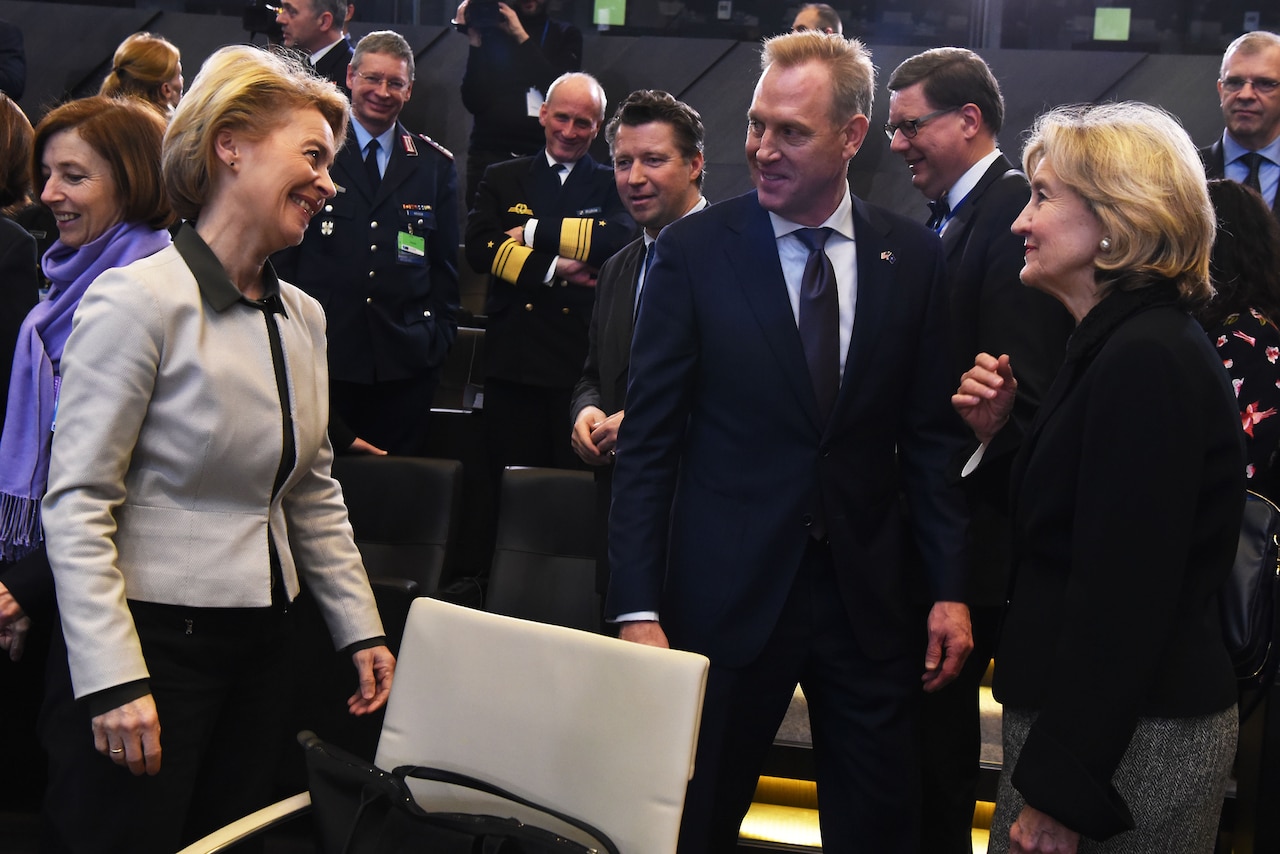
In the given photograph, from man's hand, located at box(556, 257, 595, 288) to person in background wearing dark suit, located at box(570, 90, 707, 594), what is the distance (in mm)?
728

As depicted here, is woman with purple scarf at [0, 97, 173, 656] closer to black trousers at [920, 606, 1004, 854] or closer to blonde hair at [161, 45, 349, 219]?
blonde hair at [161, 45, 349, 219]

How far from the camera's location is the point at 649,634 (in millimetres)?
1864

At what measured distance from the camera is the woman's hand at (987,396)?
1.90 metres

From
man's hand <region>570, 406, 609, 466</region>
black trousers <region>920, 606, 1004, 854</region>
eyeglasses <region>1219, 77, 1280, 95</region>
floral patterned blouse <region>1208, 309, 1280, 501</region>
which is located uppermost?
eyeglasses <region>1219, 77, 1280, 95</region>

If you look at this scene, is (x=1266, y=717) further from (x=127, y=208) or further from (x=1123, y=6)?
(x=1123, y=6)

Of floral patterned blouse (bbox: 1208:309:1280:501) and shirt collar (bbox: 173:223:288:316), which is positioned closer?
shirt collar (bbox: 173:223:288:316)

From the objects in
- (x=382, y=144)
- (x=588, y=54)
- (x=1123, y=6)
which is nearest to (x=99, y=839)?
(x=382, y=144)

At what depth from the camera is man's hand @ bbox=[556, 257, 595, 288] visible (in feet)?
12.2

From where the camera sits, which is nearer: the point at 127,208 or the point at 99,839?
the point at 99,839

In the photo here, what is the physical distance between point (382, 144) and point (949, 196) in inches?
79.0

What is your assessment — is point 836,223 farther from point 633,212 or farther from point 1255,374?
point 1255,374

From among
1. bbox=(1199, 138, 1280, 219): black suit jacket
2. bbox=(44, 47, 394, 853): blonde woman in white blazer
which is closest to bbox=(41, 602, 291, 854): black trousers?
bbox=(44, 47, 394, 853): blonde woman in white blazer

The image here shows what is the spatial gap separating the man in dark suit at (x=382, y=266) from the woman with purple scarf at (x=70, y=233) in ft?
4.77

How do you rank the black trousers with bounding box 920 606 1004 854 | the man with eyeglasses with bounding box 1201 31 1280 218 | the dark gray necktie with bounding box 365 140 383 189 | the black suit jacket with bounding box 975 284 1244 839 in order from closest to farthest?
the black suit jacket with bounding box 975 284 1244 839 → the black trousers with bounding box 920 606 1004 854 → the man with eyeglasses with bounding box 1201 31 1280 218 → the dark gray necktie with bounding box 365 140 383 189
